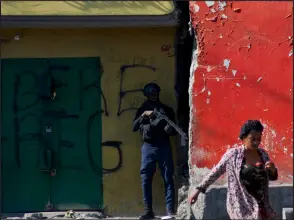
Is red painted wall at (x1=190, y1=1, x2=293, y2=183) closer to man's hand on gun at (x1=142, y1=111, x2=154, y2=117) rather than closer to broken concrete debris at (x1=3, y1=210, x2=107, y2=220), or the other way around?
man's hand on gun at (x1=142, y1=111, x2=154, y2=117)

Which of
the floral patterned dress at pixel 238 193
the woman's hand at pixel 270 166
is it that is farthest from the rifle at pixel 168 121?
the woman's hand at pixel 270 166

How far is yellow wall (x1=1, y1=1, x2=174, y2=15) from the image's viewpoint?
9.19m

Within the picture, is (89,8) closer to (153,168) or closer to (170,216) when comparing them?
(153,168)

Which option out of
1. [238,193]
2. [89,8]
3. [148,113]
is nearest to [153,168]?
[148,113]

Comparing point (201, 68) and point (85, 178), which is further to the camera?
point (85, 178)

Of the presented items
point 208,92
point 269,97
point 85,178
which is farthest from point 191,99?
point 85,178

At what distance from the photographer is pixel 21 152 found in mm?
9648

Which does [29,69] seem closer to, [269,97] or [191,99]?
[191,99]

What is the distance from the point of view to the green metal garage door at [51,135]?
961cm

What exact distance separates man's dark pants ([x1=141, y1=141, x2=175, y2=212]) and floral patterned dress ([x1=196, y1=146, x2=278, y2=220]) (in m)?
2.53

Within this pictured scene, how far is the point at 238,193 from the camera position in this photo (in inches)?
258

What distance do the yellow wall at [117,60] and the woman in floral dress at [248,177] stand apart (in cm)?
307

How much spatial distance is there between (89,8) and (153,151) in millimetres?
1927

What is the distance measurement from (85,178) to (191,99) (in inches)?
74.3
